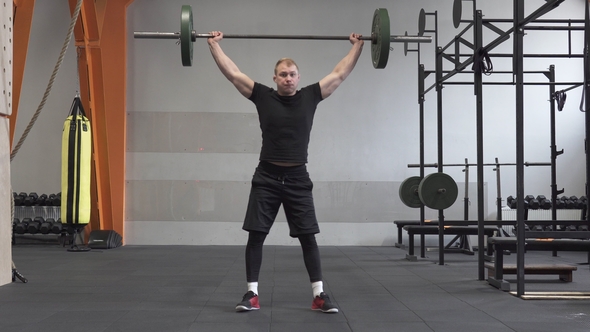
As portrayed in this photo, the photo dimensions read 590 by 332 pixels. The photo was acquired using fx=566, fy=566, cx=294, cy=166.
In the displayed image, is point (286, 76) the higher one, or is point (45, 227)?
point (286, 76)

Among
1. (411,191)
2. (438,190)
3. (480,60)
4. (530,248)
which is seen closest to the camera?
(530,248)

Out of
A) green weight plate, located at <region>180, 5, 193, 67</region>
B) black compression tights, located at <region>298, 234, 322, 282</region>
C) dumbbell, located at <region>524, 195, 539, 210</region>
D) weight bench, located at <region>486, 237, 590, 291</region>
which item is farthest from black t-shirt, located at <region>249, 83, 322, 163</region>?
dumbbell, located at <region>524, 195, 539, 210</region>

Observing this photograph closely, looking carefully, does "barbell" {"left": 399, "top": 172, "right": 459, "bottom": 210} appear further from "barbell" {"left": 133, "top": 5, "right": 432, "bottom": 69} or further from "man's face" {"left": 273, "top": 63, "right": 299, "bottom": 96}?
"man's face" {"left": 273, "top": 63, "right": 299, "bottom": 96}

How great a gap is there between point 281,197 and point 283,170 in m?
0.13

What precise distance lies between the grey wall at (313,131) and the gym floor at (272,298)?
5.35 feet

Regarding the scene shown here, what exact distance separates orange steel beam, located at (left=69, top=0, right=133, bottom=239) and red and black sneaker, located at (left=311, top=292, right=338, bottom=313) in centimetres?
433

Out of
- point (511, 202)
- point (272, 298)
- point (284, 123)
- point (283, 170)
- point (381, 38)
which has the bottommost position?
point (272, 298)

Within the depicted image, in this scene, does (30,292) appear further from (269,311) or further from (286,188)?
(286,188)

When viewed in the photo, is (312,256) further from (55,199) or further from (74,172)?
(55,199)

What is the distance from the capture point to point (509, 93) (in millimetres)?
6812

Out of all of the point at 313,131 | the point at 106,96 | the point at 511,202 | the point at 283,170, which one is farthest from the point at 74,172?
the point at 511,202

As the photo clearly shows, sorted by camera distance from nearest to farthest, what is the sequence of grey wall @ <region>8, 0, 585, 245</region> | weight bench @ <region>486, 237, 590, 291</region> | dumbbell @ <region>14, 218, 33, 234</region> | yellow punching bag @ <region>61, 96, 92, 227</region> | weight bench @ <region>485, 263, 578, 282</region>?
weight bench @ <region>486, 237, 590, 291</region>
weight bench @ <region>485, 263, 578, 282</region>
yellow punching bag @ <region>61, 96, 92, 227</region>
dumbbell @ <region>14, 218, 33, 234</region>
grey wall @ <region>8, 0, 585, 245</region>

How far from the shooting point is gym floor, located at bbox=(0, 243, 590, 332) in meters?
2.37

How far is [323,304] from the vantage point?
102 inches
